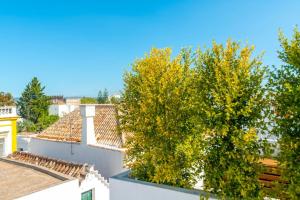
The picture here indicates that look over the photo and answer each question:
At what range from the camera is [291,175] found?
6898mm

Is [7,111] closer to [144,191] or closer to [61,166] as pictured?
[61,166]

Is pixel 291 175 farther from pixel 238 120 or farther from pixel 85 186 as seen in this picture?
pixel 85 186

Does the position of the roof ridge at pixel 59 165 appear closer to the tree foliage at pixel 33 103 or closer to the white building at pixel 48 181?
the white building at pixel 48 181

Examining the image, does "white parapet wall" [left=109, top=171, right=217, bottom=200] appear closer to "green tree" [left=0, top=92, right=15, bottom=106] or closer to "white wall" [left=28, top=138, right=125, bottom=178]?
"white wall" [left=28, top=138, right=125, bottom=178]

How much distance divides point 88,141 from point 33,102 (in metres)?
56.0

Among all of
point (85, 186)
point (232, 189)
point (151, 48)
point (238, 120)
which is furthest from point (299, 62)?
point (85, 186)

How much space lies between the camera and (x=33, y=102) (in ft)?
224

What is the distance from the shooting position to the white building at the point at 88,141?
1719 cm

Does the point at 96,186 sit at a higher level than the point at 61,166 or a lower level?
lower

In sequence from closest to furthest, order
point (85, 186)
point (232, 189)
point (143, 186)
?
1. point (232, 189)
2. point (143, 186)
3. point (85, 186)

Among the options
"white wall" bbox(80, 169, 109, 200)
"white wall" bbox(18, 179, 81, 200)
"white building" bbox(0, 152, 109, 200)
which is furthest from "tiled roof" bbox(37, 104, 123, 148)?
"white wall" bbox(18, 179, 81, 200)

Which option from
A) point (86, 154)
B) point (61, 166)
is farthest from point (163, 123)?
point (86, 154)

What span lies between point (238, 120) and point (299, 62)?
7.42ft

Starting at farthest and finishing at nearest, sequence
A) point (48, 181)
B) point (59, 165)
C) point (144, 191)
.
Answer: point (59, 165)
point (48, 181)
point (144, 191)
